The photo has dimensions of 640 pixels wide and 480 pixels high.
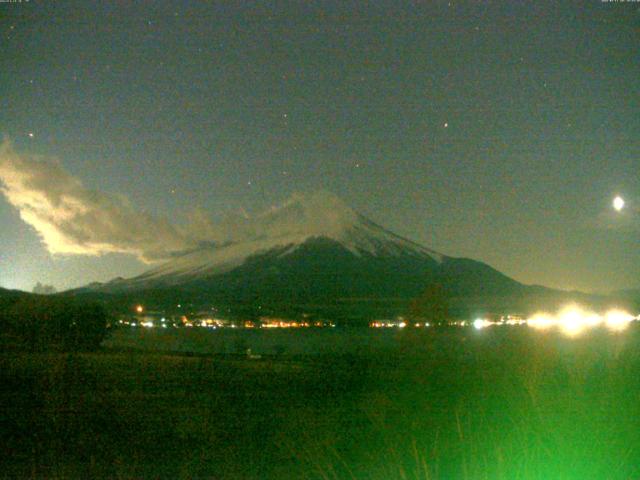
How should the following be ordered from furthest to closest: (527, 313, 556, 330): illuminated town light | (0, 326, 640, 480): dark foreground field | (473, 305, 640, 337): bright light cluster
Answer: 1. (473, 305, 640, 337): bright light cluster
2. (527, 313, 556, 330): illuminated town light
3. (0, 326, 640, 480): dark foreground field

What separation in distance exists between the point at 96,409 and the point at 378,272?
98133 millimetres

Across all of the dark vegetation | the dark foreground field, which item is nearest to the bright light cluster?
the dark vegetation

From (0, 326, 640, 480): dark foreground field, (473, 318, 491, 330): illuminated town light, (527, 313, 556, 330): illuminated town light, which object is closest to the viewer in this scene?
(0, 326, 640, 480): dark foreground field

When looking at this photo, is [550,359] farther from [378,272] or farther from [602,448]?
[378,272]

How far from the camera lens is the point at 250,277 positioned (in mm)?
113000

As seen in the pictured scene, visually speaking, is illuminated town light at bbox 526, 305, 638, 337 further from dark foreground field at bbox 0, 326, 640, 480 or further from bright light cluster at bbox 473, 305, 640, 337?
dark foreground field at bbox 0, 326, 640, 480

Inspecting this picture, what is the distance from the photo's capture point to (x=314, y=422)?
1215 centimetres

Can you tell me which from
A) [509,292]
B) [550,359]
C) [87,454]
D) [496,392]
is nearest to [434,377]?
[496,392]

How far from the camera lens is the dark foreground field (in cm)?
897

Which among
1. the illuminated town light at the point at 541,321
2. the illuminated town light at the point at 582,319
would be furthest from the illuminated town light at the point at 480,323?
the illuminated town light at the point at 582,319

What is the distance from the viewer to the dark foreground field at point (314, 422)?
29.4 ft

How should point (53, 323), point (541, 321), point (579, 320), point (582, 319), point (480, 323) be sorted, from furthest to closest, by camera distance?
point (582, 319) < point (579, 320) < point (541, 321) < point (480, 323) < point (53, 323)

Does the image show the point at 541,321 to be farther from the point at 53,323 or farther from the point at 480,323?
the point at 53,323

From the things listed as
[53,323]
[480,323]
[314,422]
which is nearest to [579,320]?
[480,323]
